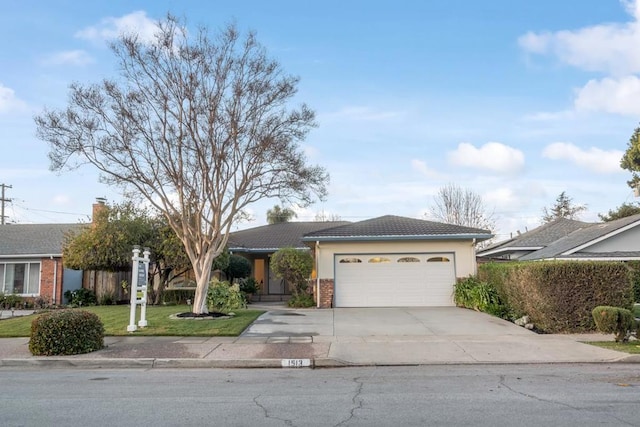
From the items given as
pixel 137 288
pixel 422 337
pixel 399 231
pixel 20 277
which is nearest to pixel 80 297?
pixel 20 277

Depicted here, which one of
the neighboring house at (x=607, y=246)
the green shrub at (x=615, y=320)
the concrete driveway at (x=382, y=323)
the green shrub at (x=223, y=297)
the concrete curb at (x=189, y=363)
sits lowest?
the concrete curb at (x=189, y=363)

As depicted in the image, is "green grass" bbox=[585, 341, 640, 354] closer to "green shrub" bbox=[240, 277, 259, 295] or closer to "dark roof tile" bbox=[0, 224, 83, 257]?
"green shrub" bbox=[240, 277, 259, 295]

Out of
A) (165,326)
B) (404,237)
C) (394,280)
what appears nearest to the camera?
(165,326)

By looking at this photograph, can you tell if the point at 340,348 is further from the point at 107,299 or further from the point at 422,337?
the point at 107,299

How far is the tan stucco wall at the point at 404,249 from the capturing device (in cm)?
2106

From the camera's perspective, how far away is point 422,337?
42.7ft

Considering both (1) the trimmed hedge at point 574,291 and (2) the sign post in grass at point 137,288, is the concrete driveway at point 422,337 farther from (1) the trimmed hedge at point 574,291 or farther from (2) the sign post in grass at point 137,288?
(2) the sign post in grass at point 137,288

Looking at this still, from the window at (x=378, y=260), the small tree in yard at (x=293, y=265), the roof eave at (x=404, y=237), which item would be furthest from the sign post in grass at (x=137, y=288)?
the window at (x=378, y=260)

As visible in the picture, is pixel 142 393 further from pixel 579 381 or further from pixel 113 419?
pixel 579 381

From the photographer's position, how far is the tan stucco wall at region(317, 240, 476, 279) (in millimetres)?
21062

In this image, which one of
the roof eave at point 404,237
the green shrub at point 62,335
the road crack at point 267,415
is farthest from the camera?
the roof eave at point 404,237

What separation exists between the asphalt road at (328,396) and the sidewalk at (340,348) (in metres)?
0.42

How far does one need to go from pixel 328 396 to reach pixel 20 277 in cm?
2215

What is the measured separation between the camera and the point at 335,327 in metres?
14.8
